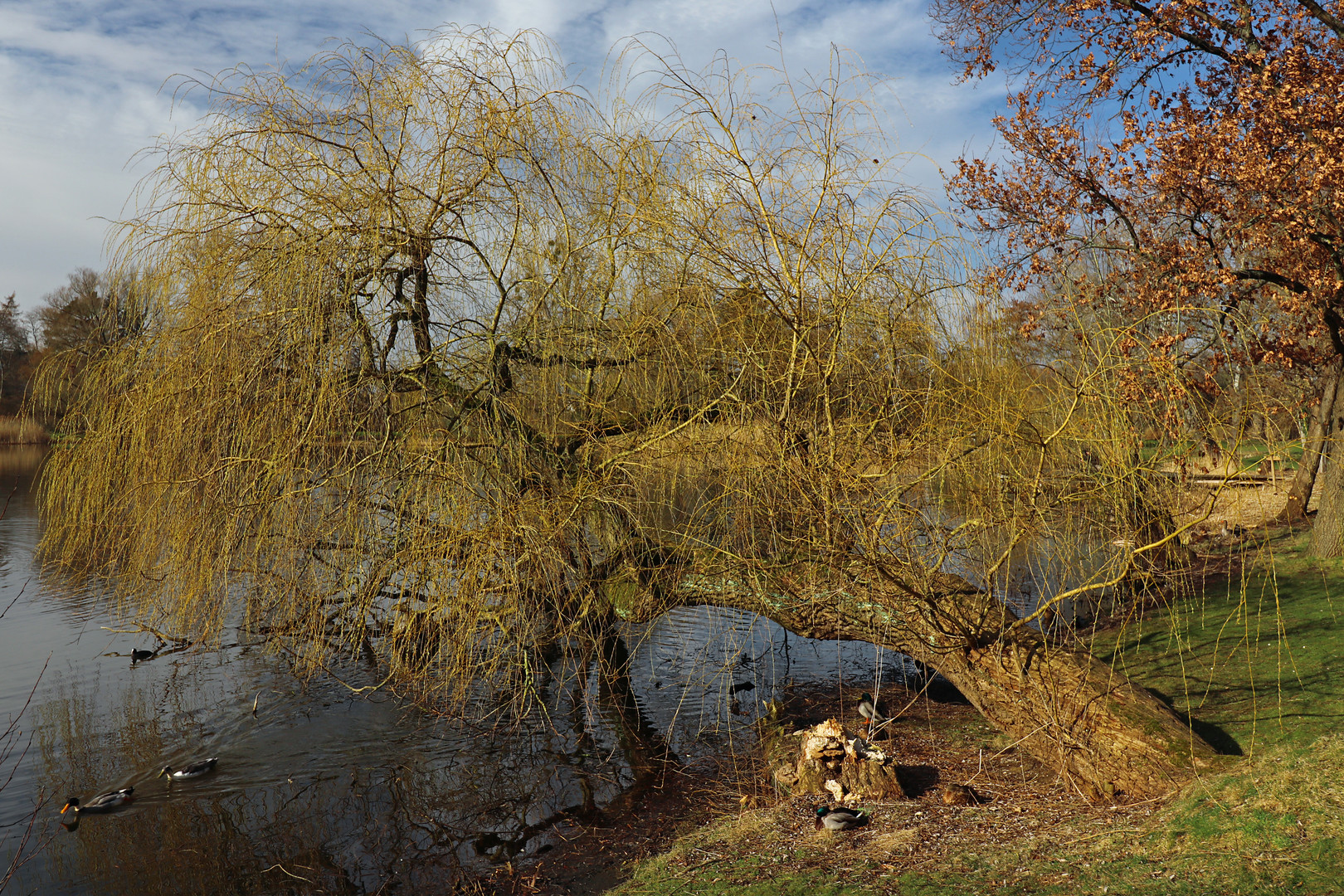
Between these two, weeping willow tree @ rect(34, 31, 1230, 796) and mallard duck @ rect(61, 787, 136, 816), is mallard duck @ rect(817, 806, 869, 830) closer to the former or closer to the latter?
weeping willow tree @ rect(34, 31, 1230, 796)

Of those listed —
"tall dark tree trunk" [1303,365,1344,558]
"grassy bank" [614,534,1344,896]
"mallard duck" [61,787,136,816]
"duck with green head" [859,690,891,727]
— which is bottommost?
"mallard duck" [61,787,136,816]

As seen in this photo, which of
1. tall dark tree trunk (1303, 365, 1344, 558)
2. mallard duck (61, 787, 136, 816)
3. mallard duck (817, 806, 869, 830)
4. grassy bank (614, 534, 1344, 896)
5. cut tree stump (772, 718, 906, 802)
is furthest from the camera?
tall dark tree trunk (1303, 365, 1344, 558)

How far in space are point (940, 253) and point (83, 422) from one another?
6.09 metres

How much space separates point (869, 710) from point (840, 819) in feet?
7.37

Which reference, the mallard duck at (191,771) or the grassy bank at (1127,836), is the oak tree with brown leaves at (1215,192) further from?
the mallard duck at (191,771)

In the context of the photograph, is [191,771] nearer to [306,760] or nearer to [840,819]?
[306,760]

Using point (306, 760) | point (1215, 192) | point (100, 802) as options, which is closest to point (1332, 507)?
point (1215, 192)

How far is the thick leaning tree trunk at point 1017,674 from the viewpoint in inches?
194

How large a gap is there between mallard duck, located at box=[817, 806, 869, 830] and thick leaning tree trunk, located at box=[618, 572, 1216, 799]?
118 cm

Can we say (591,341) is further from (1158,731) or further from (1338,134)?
(1338,134)

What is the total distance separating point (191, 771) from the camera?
648 cm

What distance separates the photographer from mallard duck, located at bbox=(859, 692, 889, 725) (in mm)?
6865

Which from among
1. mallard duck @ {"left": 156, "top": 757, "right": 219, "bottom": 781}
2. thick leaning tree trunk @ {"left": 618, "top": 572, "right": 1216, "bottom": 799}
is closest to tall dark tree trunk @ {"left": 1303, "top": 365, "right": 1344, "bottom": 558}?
thick leaning tree trunk @ {"left": 618, "top": 572, "right": 1216, "bottom": 799}

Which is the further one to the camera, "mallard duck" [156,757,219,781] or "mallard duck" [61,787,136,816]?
"mallard duck" [156,757,219,781]
